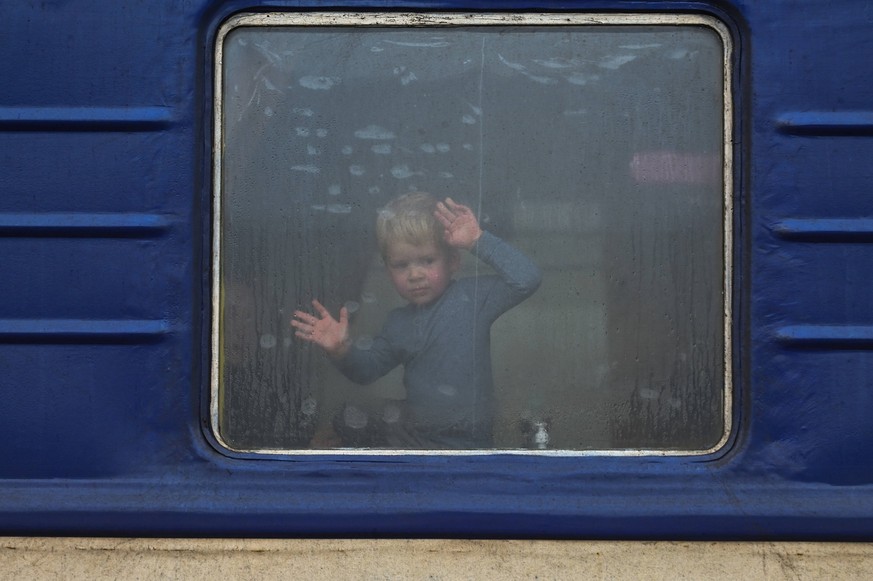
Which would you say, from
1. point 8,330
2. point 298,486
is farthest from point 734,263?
point 8,330

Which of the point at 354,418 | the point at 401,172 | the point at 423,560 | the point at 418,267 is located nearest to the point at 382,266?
the point at 418,267

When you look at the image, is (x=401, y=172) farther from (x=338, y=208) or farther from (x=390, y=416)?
(x=390, y=416)

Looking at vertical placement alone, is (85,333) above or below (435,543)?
above

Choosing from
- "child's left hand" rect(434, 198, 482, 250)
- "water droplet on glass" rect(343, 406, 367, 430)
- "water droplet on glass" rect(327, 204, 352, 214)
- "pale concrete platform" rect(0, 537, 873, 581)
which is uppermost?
"water droplet on glass" rect(327, 204, 352, 214)

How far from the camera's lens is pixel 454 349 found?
1666 mm

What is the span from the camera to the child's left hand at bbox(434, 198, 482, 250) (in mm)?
1650

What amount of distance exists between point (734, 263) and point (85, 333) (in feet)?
3.60

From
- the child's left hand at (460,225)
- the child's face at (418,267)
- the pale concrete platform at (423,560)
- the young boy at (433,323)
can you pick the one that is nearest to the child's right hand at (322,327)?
the young boy at (433,323)

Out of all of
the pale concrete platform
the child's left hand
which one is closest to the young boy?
the child's left hand

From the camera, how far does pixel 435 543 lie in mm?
1610

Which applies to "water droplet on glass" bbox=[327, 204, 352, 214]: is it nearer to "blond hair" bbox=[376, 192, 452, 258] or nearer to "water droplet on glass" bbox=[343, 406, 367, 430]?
"blond hair" bbox=[376, 192, 452, 258]

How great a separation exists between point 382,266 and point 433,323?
131 mm

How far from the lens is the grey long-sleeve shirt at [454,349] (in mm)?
1649

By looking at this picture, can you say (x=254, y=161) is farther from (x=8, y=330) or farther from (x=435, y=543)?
(x=435, y=543)
